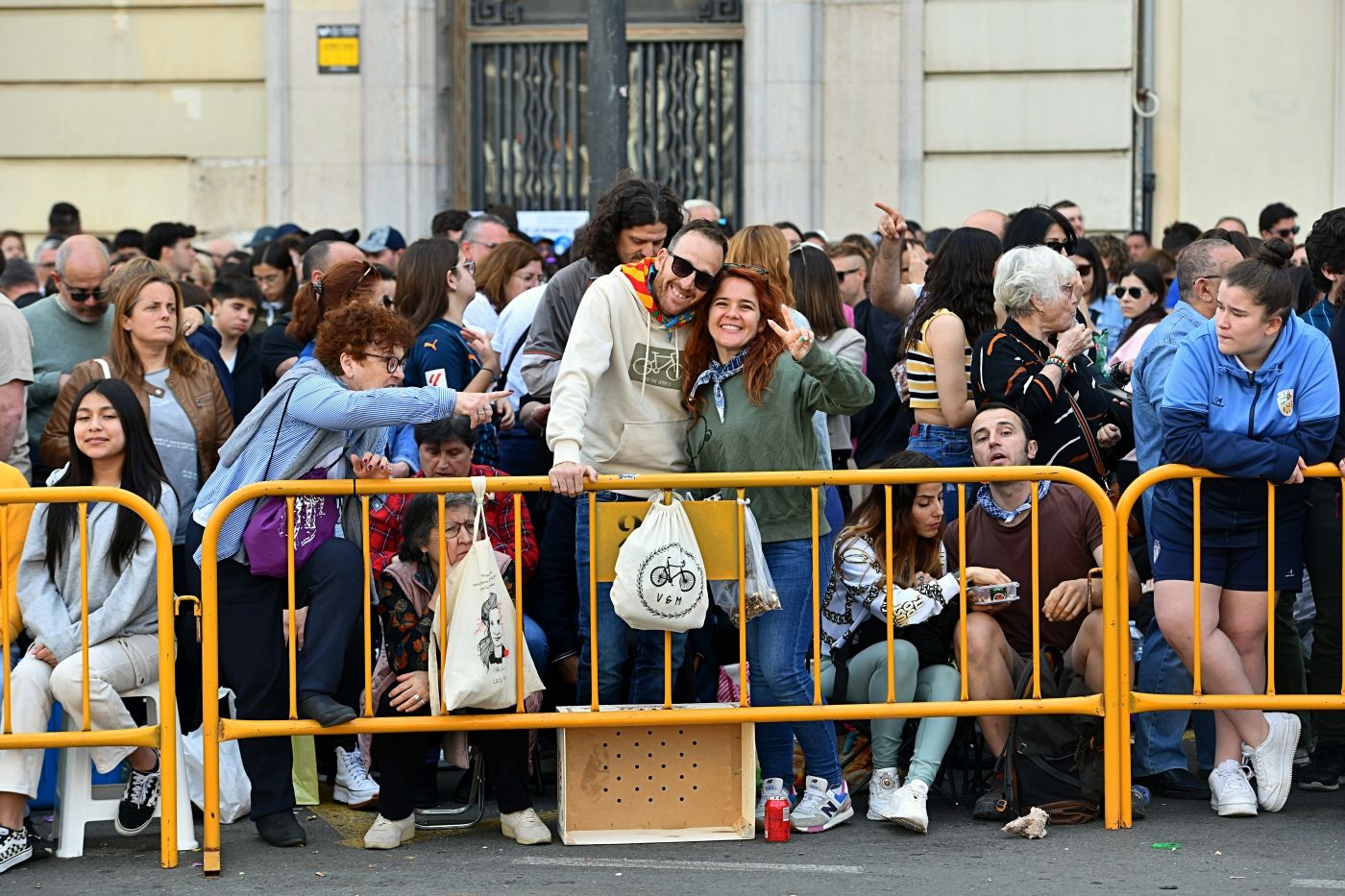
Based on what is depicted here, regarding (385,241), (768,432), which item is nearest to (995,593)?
(768,432)

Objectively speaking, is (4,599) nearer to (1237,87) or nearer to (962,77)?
(962,77)

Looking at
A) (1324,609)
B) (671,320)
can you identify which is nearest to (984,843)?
(1324,609)

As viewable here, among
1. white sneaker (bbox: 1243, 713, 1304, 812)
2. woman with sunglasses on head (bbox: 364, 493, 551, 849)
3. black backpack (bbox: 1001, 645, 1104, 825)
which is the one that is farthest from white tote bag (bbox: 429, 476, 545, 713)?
white sneaker (bbox: 1243, 713, 1304, 812)

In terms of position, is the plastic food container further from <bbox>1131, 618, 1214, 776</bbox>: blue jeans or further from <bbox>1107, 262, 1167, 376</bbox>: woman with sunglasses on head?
<bbox>1107, 262, 1167, 376</bbox>: woman with sunglasses on head

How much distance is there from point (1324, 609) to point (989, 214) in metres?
3.10

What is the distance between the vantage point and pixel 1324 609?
7.48 metres

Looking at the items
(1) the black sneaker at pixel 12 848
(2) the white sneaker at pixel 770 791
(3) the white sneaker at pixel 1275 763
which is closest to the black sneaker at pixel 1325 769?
(3) the white sneaker at pixel 1275 763

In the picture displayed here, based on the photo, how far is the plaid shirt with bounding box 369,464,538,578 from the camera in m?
7.46

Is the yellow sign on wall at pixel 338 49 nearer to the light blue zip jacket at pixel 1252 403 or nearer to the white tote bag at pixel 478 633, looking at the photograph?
the white tote bag at pixel 478 633

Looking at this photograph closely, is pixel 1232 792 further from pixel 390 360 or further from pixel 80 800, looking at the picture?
pixel 80 800

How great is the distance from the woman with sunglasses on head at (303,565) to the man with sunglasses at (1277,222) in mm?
7507

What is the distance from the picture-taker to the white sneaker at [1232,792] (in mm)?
7230

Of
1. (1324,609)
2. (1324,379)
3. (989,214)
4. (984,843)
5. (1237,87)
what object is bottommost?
(984,843)

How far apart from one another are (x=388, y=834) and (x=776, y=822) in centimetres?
139
